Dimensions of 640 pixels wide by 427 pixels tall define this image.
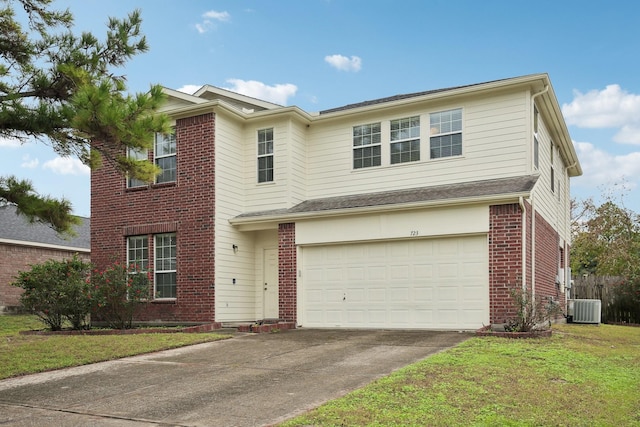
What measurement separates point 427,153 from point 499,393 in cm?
965

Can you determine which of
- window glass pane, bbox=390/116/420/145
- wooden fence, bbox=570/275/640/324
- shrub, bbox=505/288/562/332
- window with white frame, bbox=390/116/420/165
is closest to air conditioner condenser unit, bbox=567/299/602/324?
wooden fence, bbox=570/275/640/324

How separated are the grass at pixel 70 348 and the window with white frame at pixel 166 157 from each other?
16.6ft

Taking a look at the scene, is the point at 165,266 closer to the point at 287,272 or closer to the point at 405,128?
the point at 287,272

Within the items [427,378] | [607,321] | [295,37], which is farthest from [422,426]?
[607,321]

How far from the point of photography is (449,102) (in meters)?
15.8

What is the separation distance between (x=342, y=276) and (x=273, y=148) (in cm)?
429

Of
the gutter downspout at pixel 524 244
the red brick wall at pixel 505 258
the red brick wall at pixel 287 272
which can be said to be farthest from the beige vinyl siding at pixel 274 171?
the gutter downspout at pixel 524 244

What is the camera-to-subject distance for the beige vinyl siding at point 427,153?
15.0 metres

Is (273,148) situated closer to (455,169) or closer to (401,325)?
(455,169)

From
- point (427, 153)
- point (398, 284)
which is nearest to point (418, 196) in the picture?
point (427, 153)

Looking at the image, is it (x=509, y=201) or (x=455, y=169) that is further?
(x=455, y=169)

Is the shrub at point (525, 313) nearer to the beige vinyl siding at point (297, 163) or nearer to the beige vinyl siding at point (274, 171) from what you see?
the beige vinyl siding at point (297, 163)

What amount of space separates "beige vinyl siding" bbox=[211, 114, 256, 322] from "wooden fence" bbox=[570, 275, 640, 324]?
40.7 ft

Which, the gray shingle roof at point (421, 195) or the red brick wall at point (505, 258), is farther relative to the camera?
the gray shingle roof at point (421, 195)
